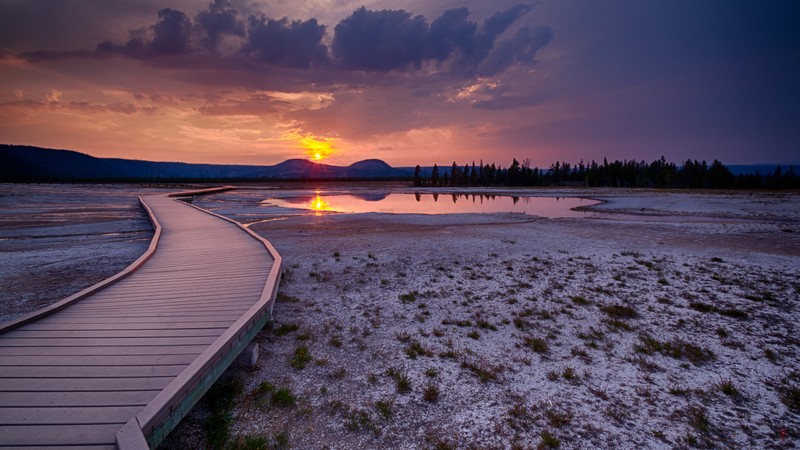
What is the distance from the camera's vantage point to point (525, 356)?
688 cm

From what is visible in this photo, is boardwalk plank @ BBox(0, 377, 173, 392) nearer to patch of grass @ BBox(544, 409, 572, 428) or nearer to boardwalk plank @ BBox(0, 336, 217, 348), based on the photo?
boardwalk plank @ BBox(0, 336, 217, 348)

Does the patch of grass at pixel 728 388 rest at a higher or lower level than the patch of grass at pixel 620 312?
lower

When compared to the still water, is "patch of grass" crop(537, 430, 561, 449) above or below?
below

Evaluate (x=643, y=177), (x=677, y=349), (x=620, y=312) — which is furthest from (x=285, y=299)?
(x=643, y=177)

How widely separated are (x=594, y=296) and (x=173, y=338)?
10174 mm

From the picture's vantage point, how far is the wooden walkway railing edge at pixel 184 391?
3309 mm

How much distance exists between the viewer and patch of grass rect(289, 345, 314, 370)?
6.40m

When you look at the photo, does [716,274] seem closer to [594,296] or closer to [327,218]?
[594,296]

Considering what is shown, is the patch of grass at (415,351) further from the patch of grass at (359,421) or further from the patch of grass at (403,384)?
the patch of grass at (359,421)

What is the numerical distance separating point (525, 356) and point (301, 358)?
14.1ft

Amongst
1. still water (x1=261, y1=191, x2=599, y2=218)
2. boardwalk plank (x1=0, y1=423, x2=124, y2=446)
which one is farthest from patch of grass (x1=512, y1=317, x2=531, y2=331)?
still water (x1=261, y1=191, x2=599, y2=218)

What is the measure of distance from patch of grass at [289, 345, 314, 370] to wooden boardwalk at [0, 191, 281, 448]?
93 cm

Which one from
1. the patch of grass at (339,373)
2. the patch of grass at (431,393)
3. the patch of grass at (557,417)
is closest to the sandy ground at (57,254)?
the patch of grass at (339,373)

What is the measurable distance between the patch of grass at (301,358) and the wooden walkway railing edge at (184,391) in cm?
98
